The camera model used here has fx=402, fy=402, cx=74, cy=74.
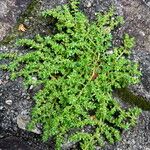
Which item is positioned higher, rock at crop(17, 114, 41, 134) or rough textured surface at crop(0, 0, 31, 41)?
rough textured surface at crop(0, 0, 31, 41)

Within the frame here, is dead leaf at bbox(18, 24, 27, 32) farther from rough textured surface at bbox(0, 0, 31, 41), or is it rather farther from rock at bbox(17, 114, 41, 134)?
rock at bbox(17, 114, 41, 134)

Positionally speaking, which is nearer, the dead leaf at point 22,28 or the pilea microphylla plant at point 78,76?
the pilea microphylla plant at point 78,76

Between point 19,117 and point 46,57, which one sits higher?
point 46,57

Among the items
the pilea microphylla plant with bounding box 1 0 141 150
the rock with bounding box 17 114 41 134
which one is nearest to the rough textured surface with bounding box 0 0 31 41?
the pilea microphylla plant with bounding box 1 0 141 150

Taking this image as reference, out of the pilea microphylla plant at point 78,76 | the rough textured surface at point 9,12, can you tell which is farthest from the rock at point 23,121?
the rough textured surface at point 9,12

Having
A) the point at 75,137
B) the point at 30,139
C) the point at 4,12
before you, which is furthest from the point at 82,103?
the point at 4,12

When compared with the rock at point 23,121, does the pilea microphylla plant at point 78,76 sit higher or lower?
higher

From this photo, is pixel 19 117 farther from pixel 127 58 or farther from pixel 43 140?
pixel 127 58

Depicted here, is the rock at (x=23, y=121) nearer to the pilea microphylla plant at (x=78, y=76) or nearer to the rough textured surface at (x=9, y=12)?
the pilea microphylla plant at (x=78, y=76)
